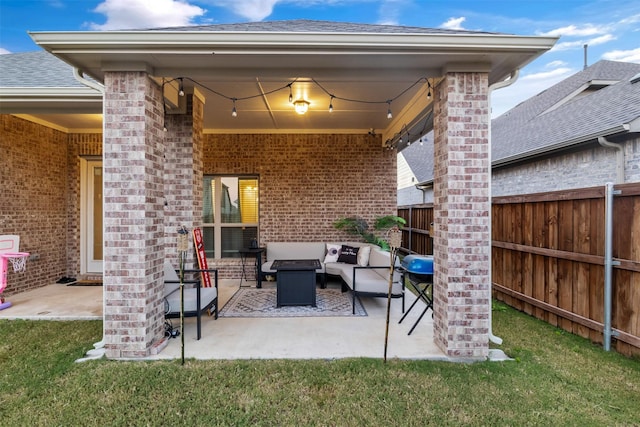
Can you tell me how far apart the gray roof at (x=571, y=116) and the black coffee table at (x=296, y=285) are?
538cm

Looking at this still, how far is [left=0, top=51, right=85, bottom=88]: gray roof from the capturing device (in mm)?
4477

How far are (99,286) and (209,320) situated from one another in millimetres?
3313

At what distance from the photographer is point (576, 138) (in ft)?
19.0

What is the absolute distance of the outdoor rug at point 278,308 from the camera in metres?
4.60

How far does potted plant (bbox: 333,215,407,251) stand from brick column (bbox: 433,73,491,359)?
3.81 metres

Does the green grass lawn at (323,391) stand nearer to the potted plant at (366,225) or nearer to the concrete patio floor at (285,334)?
the concrete patio floor at (285,334)

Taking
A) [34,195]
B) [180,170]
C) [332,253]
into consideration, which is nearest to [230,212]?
[332,253]

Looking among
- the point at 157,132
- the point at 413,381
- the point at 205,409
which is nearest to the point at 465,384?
the point at 413,381

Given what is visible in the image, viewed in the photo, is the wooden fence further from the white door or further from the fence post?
the white door

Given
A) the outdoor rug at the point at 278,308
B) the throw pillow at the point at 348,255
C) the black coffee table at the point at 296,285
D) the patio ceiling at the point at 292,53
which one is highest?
the patio ceiling at the point at 292,53

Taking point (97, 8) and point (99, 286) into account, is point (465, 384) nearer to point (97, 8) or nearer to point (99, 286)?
point (99, 286)

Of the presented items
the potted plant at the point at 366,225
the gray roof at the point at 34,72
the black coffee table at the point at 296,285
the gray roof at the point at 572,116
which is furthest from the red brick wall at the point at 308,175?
the gray roof at the point at 572,116

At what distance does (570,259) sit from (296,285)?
141 inches

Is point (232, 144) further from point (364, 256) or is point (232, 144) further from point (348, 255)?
point (364, 256)
